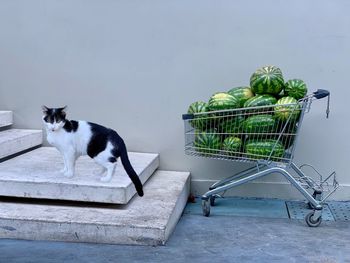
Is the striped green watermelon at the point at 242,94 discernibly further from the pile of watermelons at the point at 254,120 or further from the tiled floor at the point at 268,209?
the tiled floor at the point at 268,209

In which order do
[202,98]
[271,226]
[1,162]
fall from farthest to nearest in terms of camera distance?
1. [202,98]
2. [1,162]
3. [271,226]

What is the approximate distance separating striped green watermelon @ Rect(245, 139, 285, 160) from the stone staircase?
77 cm

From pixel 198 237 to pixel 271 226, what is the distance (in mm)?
709

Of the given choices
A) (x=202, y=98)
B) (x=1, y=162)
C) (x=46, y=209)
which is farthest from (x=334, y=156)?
(x=1, y=162)

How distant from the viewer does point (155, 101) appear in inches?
209

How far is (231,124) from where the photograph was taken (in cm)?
442

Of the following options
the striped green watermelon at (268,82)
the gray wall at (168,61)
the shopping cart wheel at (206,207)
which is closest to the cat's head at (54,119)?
the gray wall at (168,61)

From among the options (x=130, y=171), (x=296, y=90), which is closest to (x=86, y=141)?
(x=130, y=171)

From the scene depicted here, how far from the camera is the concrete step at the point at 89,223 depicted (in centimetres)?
380

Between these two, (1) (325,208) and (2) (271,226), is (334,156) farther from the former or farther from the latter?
(2) (271,226)

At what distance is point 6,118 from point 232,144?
2.53 metres

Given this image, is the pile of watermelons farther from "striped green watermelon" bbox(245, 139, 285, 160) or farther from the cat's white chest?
the cat's white chest

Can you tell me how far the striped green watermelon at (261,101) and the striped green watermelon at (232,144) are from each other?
31 centimetres

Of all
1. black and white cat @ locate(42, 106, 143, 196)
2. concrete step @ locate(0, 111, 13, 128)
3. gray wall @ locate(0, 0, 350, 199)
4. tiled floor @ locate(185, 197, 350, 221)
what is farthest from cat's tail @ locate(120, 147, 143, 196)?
concrete step @ locate(0, 111, 13, 128)
